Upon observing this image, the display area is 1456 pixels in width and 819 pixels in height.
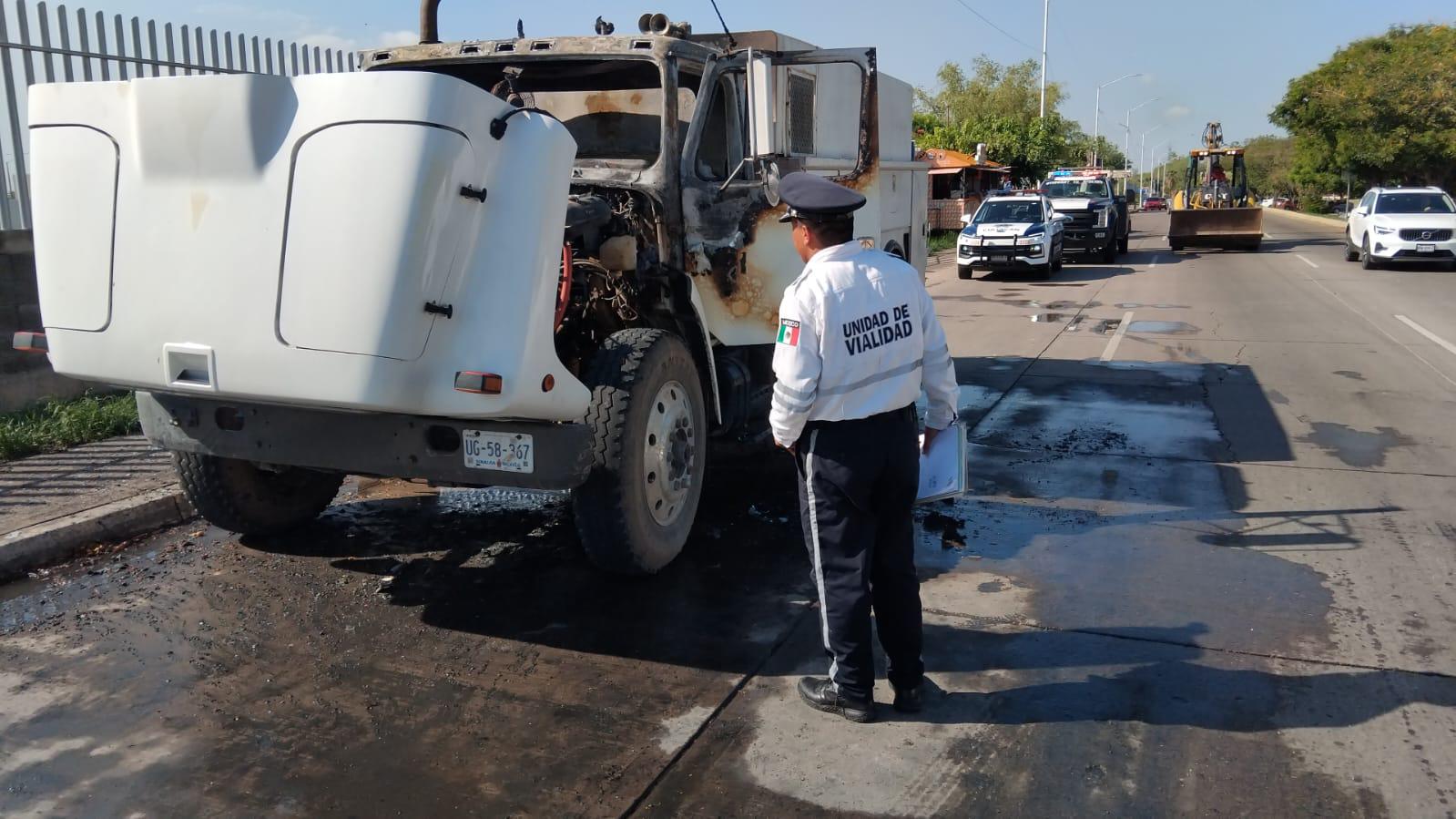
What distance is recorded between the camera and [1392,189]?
927 inches

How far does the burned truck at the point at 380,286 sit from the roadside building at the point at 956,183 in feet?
91.0

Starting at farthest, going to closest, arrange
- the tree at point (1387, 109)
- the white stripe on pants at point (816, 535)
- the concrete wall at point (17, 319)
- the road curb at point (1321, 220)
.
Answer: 1. the road curb at point (1321, 220)
2. the tree at point (1387, 109)
3. the concrete wall at point (17, 319)
4. the white stripe on pants at point (816, 535)

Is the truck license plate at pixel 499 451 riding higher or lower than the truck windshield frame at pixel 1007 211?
lower

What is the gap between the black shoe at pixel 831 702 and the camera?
3781mm

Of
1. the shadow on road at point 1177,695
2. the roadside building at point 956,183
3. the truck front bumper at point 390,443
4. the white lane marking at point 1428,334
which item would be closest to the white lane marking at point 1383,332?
the white lane marking at point 1428,334

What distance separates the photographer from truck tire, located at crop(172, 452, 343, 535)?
5.32 meters

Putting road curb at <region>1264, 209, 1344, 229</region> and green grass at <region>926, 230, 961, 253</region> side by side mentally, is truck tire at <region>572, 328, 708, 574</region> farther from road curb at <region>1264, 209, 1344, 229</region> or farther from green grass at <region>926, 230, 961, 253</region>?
road curb at <region>1264, 209, 1344, 229</region>

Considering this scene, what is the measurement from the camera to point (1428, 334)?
43.0 ft

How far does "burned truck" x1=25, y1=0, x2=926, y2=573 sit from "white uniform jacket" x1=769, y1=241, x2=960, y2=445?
3.34 ft

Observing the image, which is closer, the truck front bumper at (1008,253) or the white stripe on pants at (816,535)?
the white stripe on pants at (816,535)

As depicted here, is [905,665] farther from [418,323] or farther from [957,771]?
[418,323]

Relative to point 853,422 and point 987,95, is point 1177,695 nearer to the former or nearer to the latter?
point 853,422

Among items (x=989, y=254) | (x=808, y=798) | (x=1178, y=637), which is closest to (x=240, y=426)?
(x=808, y=798)

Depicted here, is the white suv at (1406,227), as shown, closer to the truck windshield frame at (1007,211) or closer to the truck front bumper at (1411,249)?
the truck front bumper at (1411,249)
